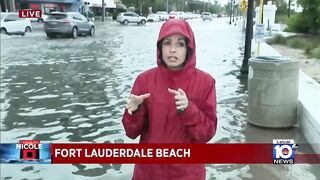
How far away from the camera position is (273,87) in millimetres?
6684

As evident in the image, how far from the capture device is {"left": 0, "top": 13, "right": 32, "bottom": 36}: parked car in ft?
89.4

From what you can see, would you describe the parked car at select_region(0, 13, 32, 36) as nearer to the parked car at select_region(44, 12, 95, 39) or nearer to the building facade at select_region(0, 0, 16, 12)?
the parked car at select_region(44, 12, 95, 39)

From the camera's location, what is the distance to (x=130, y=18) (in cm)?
3738

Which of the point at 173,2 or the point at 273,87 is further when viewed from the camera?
the point at 173,2

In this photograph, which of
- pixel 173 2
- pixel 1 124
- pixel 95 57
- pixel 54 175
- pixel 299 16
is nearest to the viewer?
pixel 54 175

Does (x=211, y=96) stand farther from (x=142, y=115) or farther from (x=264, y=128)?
(x=264, y=128)

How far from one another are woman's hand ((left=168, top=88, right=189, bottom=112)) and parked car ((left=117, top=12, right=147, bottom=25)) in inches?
1344

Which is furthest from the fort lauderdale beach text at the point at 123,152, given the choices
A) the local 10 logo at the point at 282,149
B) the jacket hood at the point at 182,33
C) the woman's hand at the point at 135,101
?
the local 10 logo at the point at 282,149

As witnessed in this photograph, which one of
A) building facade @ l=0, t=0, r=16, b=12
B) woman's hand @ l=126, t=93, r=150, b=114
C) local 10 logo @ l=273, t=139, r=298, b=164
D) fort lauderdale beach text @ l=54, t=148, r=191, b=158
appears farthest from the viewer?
building facade @ l=0, t=0, r=16, b=12

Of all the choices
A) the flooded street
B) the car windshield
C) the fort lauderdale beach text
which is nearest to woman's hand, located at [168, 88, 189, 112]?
the fort lauderdale beach text

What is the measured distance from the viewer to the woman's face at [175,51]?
265 cm

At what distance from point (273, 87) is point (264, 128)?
2.06 ft

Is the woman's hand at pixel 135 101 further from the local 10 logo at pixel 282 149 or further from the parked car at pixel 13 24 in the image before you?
the parked car at pixel 13 24

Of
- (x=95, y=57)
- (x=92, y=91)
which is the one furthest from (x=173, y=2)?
(x=92, y=91)
